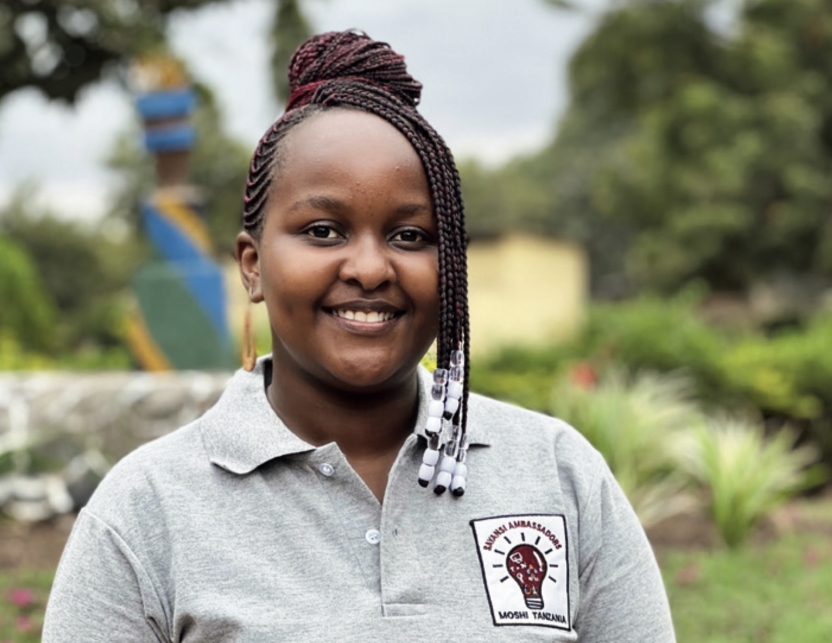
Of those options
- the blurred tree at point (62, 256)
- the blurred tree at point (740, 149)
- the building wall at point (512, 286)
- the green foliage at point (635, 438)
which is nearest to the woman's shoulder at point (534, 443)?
the green foliage at point (635, 438)

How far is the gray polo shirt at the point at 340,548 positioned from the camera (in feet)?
4.61

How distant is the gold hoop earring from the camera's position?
171 cm

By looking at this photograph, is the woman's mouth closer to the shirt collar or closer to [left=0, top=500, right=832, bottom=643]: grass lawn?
the shirt collar

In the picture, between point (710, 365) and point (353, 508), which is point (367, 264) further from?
point (710, 365)

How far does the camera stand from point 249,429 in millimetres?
1543

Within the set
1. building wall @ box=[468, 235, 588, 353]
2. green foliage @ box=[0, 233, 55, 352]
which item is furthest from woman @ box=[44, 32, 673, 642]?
building wall @ box=[468, 235, 588, 353]

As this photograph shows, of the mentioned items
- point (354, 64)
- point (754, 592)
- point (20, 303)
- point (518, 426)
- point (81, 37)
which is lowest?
point (754, 592)

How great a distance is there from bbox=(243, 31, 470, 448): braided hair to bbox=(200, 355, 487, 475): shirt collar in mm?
198

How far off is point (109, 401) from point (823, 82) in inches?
932

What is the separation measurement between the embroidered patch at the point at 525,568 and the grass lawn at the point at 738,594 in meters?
3.16

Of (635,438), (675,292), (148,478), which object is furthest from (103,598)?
(675,292)

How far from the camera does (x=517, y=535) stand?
5.02ft

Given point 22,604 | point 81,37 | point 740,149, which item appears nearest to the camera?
point 22,604

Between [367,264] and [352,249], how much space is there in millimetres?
35
